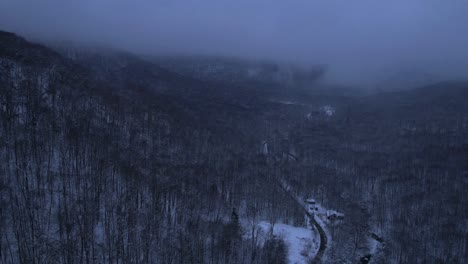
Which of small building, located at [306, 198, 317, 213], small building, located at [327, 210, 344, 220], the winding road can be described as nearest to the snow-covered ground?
the winding road

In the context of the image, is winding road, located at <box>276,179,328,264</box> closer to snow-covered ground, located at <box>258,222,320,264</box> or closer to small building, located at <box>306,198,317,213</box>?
snow-covered ground, located at <box>258,222,320,264</box>

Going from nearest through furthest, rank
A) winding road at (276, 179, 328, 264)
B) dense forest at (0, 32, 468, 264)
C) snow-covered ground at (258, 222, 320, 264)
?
dense forest at (0, 32, 468, 264)
snow-covered ground at (258, 222, 320, 264)
winding road at (276, 179, 328, 264)

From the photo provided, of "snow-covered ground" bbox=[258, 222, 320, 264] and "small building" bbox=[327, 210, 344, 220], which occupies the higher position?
"snow-covered ground" bbox=[258, 222, 320, 264]

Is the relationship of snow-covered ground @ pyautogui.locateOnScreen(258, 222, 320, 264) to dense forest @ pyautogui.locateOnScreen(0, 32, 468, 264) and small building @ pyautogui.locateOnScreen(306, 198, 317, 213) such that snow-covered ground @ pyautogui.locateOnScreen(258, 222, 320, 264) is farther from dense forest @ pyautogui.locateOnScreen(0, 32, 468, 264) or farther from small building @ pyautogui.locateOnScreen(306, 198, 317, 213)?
small building @ pyautogui.locateOnScreen(306, 198, 317, 213)

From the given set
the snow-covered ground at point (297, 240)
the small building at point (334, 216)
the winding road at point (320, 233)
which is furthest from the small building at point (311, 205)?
the snow-covered ground at point (297, 240)

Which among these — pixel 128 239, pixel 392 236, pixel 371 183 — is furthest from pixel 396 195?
pixel 128 239

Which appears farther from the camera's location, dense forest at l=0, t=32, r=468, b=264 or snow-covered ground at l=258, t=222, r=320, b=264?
snow-covered ground at l=258, t=222, r=320, b=264

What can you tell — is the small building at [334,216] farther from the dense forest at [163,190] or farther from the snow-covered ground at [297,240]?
the snow-covered ground at [297,240]

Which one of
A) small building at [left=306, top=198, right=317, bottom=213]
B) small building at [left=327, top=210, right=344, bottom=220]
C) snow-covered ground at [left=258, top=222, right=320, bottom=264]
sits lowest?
small building at [left=306, top=198, right=317, bottom=213]

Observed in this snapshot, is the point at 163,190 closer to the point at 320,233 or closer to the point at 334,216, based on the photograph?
the point at 320,233

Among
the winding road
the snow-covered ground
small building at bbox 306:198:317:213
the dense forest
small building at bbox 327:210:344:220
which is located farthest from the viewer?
small building at bbox 306:198:317:213
